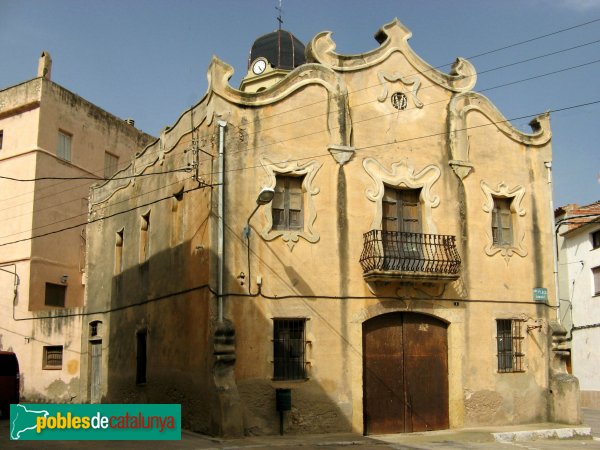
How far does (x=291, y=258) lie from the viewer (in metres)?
15.7

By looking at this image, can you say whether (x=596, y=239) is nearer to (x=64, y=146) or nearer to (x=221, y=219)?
(x=221, y=219)

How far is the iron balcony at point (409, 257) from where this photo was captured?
1592 cm

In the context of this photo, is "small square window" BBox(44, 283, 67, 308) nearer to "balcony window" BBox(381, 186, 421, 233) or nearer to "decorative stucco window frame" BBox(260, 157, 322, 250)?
"decorative stucco window frame" BBox(260, 157, 322, 250)

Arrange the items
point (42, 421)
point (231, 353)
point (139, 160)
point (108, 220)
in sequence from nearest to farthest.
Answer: point (42, 421), point (231, 353), point (139, 160), point (108, 220)

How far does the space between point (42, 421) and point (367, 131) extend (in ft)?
30.5

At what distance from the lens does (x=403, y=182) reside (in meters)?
17.0

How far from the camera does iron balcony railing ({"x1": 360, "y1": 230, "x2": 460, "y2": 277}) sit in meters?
16.0

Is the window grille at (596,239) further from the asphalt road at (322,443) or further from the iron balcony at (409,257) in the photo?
the iron balcony at (409,257)

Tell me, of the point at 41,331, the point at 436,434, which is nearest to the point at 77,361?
the point at 41,331

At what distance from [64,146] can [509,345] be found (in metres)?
18.7

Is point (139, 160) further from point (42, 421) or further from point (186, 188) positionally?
point (42, 421)

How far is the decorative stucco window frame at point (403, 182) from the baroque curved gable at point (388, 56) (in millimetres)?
2309

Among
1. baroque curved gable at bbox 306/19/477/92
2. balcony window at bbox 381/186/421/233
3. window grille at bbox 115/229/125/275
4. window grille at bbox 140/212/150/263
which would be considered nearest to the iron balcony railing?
balcony window at bbox 381/186/421/233

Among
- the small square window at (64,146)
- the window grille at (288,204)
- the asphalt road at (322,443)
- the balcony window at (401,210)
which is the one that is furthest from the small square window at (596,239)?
the small square window at (64,146)
